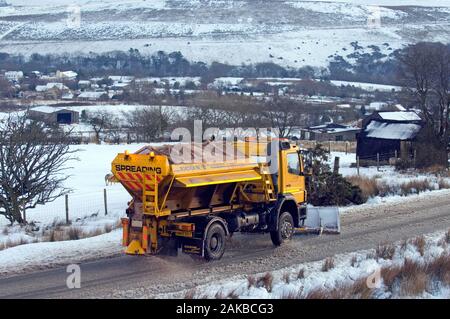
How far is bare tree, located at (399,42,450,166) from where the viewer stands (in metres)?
44.3

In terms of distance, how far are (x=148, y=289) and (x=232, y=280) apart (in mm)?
1697

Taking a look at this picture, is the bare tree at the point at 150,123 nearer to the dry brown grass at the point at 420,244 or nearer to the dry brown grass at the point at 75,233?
the dry brown grass at the point at 75,233

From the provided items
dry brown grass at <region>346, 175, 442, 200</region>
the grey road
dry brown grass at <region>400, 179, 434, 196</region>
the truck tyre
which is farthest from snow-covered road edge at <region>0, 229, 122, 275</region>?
dry brown grass at <region>400, 179, 434, 196</region>

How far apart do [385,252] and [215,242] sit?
3.82 meters

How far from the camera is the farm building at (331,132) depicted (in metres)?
70.8

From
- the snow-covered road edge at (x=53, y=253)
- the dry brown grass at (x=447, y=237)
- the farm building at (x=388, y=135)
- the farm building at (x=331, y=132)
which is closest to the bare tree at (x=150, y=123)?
the farm building at (x=331, y=132)

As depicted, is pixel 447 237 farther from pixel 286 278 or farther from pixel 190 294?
pixel 190 294

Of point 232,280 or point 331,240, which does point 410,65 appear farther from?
point 232,280

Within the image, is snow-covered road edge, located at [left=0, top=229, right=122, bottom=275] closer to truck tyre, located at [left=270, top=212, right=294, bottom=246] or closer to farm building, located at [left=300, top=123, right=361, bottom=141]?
truck tyre, located at [left=270, top=212, right=294, bottom=246]

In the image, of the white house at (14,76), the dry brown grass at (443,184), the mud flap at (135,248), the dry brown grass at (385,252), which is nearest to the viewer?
the mud flap at (135,248)

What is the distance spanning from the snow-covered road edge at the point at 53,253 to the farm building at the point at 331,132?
172ft

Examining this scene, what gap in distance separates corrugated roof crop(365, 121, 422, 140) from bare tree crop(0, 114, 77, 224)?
1246 inches

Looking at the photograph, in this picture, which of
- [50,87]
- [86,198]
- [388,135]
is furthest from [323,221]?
[50,87]

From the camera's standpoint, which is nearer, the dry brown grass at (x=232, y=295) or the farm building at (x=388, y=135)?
the dry brown grass at (x=232, y=295)
